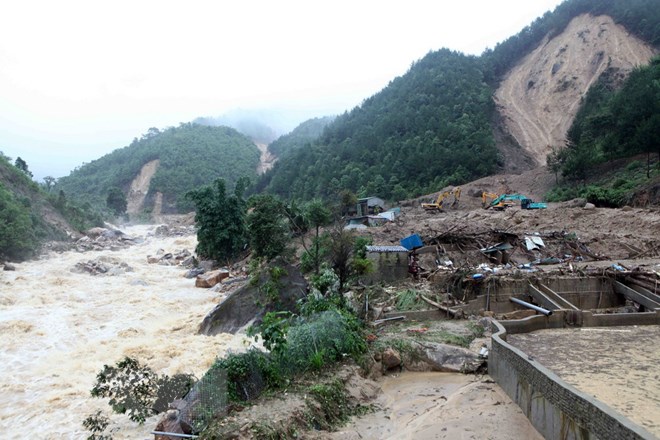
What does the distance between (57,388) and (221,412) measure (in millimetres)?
6028

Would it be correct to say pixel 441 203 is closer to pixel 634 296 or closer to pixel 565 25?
pixel 634 296

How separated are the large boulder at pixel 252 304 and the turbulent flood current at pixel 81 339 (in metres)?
0.60

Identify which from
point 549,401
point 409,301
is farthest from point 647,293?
point 549,401

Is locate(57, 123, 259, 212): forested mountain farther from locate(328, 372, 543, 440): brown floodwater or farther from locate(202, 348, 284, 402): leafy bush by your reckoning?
locate(328, 372, 543, 440): brown floodwater

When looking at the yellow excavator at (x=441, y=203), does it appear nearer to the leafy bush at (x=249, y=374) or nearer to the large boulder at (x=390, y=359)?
the large boulder at (x=390, y=359)

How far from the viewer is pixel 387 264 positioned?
43.0 feet

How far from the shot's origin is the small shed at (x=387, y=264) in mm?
13062

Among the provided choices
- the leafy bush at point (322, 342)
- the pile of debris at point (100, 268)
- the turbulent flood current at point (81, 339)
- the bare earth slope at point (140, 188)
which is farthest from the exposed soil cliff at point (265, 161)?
the leafy bush at point (322, 342)

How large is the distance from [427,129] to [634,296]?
41.7 metres

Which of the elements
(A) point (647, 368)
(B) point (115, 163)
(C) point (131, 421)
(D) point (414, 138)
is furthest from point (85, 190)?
(A) point (647, 368)

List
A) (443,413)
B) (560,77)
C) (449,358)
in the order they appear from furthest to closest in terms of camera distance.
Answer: (560,77) < (449,358) < (443,413)

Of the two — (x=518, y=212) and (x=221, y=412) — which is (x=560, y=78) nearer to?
(x=518, y=212)

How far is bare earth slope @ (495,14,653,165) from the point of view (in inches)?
1905

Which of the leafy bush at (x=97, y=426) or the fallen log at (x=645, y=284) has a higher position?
the fallen log at (x=645, y=284)
